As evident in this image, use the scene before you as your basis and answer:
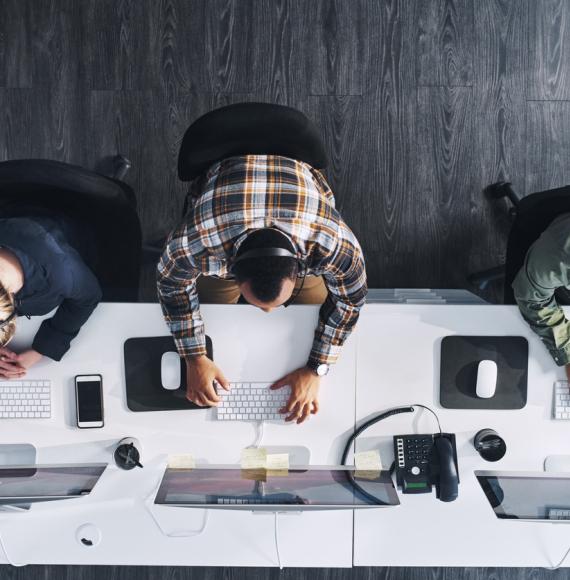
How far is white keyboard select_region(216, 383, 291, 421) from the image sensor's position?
160 cm

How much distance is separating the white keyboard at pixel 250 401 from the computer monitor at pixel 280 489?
6.6 inches

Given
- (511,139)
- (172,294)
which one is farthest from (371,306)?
(511,139)

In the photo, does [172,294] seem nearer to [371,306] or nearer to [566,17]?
[371,306]

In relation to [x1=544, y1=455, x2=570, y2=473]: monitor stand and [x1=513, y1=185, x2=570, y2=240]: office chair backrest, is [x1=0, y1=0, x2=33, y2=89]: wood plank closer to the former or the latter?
[x1=513, y1=185, x2=570, y2=240]: office chair backrest

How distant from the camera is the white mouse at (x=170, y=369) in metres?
1.57

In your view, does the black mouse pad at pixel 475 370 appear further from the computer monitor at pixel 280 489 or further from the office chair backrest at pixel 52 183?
the office chair backrest at pixel 52 183

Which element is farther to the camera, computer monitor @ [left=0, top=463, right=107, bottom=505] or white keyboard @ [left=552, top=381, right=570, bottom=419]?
white keyboard @ [left=552, top=381, right=570, bottom=419]

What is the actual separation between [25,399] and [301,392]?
2.77 ft

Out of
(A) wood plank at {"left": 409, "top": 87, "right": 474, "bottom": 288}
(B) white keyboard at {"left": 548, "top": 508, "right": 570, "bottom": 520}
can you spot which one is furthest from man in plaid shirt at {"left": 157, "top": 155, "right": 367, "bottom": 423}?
(A) wood plank at {"left": 409, "top": 87, "right": 474, "bottom": 288}

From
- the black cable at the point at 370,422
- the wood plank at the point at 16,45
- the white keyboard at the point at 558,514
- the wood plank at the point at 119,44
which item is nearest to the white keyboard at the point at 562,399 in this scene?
the white keyboard at the point at 558,514

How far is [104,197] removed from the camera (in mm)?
1452

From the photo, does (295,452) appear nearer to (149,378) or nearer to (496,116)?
(149,378)

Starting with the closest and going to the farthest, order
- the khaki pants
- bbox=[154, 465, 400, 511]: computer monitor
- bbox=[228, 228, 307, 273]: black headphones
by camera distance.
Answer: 1. bbox=[228, 228, 307, 273]: black headphones
2. bbox=[154, 465, 400, 511]: computer monitor
3. the khaki pants

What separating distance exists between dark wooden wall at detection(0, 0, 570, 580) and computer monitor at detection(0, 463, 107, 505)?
2.91 ft
